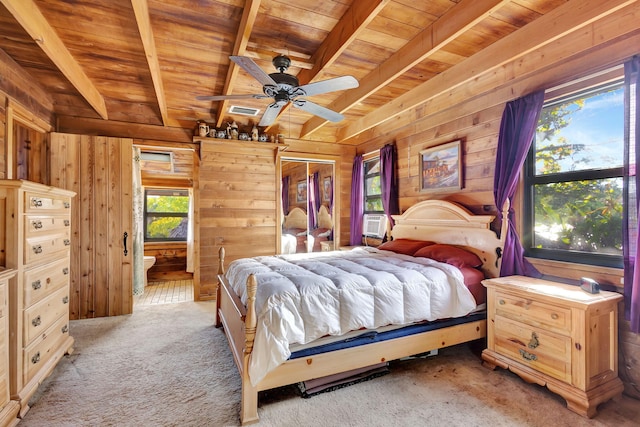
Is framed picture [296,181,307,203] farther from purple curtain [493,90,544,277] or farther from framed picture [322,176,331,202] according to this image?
purple curtain [493,90,544,277]

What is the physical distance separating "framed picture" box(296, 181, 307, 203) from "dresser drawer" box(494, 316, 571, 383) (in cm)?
335

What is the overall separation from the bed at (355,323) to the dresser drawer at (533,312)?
0.24m

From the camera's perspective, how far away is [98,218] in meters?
3.64

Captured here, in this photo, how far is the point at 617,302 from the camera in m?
2.07

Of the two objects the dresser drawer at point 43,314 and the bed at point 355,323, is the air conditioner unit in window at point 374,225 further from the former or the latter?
the dresser drawer at point 43,314

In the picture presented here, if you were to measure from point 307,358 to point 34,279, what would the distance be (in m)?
1.93

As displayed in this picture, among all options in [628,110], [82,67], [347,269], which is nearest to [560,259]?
[628,110]

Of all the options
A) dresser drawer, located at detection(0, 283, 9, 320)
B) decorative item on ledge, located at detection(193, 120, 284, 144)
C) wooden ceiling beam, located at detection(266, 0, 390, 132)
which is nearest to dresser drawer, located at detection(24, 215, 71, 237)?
dresser drawer, located at detection(0, 283, 9, 320)

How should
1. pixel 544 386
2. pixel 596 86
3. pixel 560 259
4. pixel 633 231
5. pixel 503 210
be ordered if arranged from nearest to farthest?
pixel 633 231 < pixel 544 386 < pixel 596 86 < pixel 560 259 < pixel 503 210

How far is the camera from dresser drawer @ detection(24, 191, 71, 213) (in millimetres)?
1942

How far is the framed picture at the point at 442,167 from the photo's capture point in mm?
3402

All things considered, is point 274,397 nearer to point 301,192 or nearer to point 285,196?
point 285,196

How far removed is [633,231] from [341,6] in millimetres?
2499

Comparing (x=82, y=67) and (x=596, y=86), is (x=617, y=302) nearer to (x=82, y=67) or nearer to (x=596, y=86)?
(x=596, y=86)
